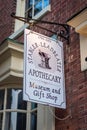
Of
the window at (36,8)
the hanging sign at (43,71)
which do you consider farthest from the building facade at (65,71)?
the hanging sign at (43,71)

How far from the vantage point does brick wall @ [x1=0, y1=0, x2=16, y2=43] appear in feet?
29.4

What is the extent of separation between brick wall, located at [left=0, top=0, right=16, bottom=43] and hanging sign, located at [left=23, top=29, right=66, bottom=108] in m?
3.24

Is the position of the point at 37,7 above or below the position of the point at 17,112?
above

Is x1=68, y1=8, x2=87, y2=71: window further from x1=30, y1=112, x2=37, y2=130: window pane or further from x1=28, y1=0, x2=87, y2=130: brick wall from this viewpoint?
x1=30, y1=112, x2=37, y2=130: window pane

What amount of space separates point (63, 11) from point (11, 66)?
1498 mm

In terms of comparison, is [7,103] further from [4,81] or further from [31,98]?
[31,98]

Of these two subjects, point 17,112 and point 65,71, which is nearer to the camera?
point 65,71

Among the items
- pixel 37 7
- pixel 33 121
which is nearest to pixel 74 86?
pixel 33 121

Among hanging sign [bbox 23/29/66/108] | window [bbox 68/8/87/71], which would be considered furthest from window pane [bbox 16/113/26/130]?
window [bbox 68/8/87/71]

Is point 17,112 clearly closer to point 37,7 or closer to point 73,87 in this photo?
point 73,87

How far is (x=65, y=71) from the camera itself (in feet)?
20.0

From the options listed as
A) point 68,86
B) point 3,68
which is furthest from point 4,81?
point 68,86

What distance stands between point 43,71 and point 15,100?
1916 millimetres

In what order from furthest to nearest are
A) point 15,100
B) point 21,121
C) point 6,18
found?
point 6,18, point 15,100, point 21,121
